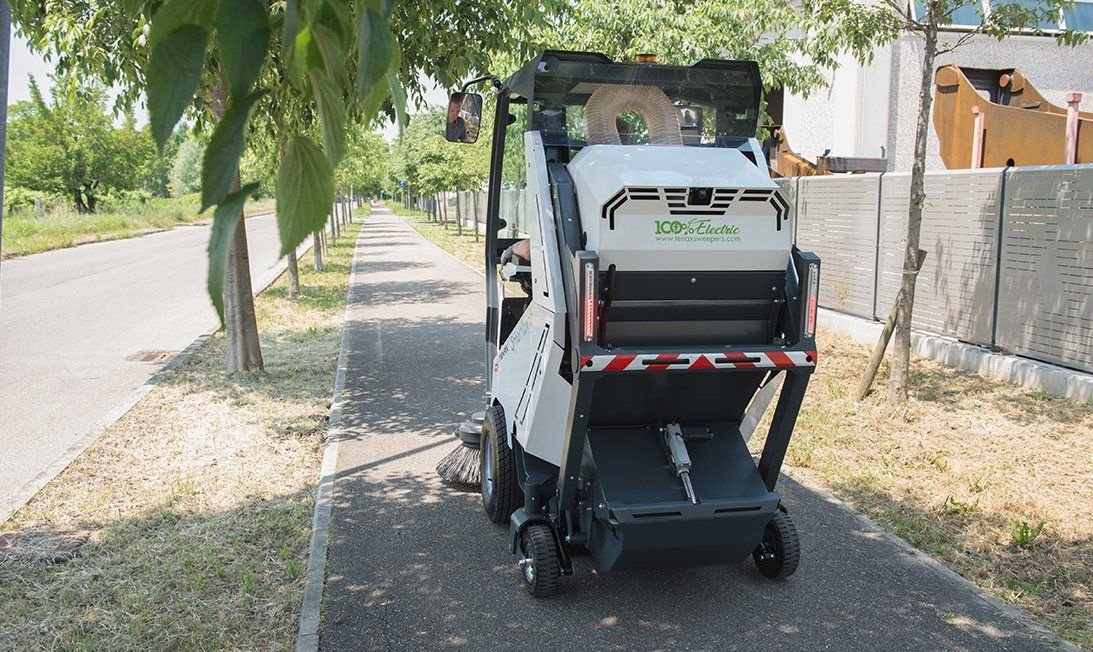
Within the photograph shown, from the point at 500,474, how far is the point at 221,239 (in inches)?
198

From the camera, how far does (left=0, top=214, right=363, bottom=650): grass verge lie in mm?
4523

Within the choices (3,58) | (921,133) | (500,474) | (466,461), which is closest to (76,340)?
(466,461)

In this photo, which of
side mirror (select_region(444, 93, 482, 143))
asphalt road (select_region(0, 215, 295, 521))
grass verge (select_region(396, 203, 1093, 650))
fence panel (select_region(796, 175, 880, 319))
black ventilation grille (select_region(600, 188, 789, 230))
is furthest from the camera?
fence panel (select_region(796, 175, 880, 319))

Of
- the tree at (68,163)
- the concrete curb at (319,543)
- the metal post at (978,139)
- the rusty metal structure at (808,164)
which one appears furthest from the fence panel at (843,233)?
the tree at (68,163)

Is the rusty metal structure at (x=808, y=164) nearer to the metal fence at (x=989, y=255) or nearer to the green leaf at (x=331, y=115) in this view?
the metal fence at (x=989, y=255)

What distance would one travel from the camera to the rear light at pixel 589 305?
4.05m

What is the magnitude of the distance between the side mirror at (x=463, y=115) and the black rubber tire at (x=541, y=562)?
7.72ft

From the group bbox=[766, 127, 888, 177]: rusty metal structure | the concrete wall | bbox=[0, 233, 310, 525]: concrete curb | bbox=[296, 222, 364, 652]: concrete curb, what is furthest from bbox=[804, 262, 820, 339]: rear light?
the concrete wall

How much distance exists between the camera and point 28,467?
7.36m

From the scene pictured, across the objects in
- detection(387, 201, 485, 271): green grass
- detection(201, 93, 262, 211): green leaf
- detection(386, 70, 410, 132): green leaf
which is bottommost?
Answer: detection(387, 201, 485, 271): green grass

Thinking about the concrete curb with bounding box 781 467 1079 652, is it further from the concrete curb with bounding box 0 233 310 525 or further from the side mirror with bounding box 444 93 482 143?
the concrete curb with bounding box 0 233 310 525

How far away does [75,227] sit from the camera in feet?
132

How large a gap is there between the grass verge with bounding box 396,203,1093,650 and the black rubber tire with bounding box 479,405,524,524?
2388 mm

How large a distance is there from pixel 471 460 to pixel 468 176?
1129 inches
